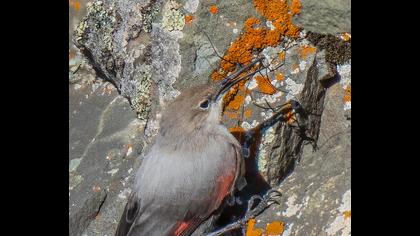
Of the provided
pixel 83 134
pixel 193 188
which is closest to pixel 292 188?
pixel 193 188

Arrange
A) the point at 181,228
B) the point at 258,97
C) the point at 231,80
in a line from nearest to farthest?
the point at 181,228, the point at 231,80, the point at 258,97

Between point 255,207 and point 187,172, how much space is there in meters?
0.69

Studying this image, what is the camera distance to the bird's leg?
16.4ft

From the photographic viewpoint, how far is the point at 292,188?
16.6ft

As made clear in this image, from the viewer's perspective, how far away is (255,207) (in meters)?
5.10

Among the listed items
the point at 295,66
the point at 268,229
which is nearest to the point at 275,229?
the point at 268,229

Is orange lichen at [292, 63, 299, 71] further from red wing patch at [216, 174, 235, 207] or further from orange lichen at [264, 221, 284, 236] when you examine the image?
orange lichen at [264, 221, 284, 236]

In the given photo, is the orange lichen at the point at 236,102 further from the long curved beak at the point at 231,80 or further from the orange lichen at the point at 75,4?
the orange lichen at the point at 75,4

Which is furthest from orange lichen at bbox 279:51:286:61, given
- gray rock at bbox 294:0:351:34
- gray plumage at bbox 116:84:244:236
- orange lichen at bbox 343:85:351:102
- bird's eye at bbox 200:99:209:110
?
bird's eye at bbox 200:99:209:110

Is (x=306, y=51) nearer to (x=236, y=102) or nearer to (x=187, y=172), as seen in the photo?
(x=236, y=102)

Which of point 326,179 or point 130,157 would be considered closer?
point 326,179

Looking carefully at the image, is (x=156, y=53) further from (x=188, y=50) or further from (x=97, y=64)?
(x=97, y=64)

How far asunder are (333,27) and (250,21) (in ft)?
1.93

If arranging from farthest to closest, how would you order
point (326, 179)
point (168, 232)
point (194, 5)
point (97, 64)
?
point (97, 64)
point (194, 5)
point (326, 179)
point (168, 232)
